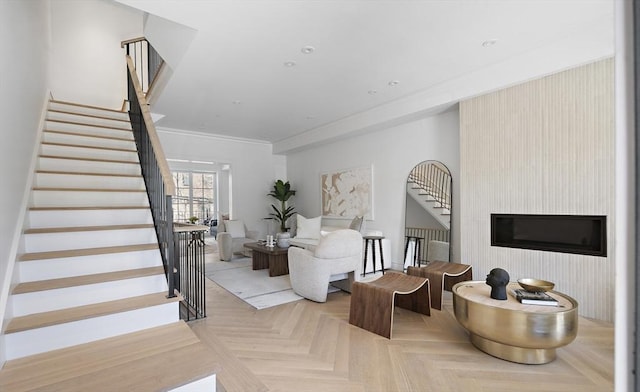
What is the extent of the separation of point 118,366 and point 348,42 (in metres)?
3.27

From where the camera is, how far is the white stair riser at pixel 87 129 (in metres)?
3.65

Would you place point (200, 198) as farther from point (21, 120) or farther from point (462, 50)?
point (462, 50)

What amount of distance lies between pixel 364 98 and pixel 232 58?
2193 millimetres

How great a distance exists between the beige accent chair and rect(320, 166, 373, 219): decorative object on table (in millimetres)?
1886

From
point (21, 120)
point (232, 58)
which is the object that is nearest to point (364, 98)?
point (232, 58)

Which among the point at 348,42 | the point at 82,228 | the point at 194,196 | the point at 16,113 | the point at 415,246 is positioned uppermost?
the point at 348,42

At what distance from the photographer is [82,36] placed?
545 centimetres

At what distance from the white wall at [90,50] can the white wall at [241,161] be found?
4.44ft

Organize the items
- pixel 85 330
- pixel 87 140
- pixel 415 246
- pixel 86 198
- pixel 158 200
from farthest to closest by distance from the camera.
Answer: pixel 415 246, pixel 87 140, pixel 86 198, pixel 158 200, pixel 85 330

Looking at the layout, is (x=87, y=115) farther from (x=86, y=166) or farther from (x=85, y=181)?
(x=85, y=181)

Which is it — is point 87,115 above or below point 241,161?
above

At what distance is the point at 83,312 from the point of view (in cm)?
197

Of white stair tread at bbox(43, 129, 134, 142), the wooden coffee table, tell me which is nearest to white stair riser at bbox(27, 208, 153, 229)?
white stair tread at bbox(43, 129, 134, 142)

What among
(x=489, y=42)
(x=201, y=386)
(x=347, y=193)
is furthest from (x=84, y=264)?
(x=347, y=193)
